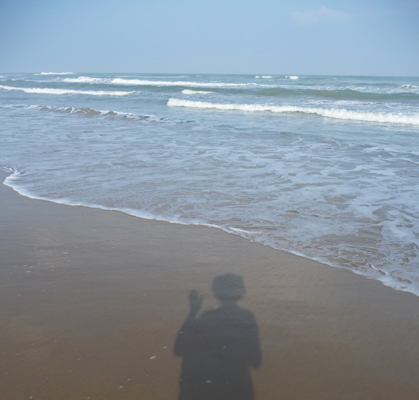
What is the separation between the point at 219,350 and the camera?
85.4 inches

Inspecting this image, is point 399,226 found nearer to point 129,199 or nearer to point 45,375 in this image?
point 129,199

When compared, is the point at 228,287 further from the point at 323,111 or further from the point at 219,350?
the point at 323,111

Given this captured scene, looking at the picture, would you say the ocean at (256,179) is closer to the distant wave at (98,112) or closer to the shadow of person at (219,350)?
the shadow of person at (219,350)

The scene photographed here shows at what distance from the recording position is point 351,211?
4445 mm

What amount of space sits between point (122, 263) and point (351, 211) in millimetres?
2720

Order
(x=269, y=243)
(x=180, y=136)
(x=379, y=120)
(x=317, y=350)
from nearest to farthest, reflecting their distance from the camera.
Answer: (x=317, y=350)
(x=269, y=243)
(x=180, y=136)
(x=379, y=120)

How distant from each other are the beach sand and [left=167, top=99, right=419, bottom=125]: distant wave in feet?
40.3

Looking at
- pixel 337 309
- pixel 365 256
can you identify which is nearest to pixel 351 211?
pixel 365 256

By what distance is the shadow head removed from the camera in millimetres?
2721

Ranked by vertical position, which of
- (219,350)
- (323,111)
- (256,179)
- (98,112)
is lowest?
(219,350)

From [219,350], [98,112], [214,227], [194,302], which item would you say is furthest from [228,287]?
[98,112]

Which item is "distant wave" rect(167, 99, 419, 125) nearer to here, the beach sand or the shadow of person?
the beach sand

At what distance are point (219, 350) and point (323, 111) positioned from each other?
14.7 m

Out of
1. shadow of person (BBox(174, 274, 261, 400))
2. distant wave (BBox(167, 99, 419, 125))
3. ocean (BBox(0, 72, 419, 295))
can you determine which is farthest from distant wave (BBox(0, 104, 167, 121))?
shadow of person (BBox(174, 274, 261, 400))
